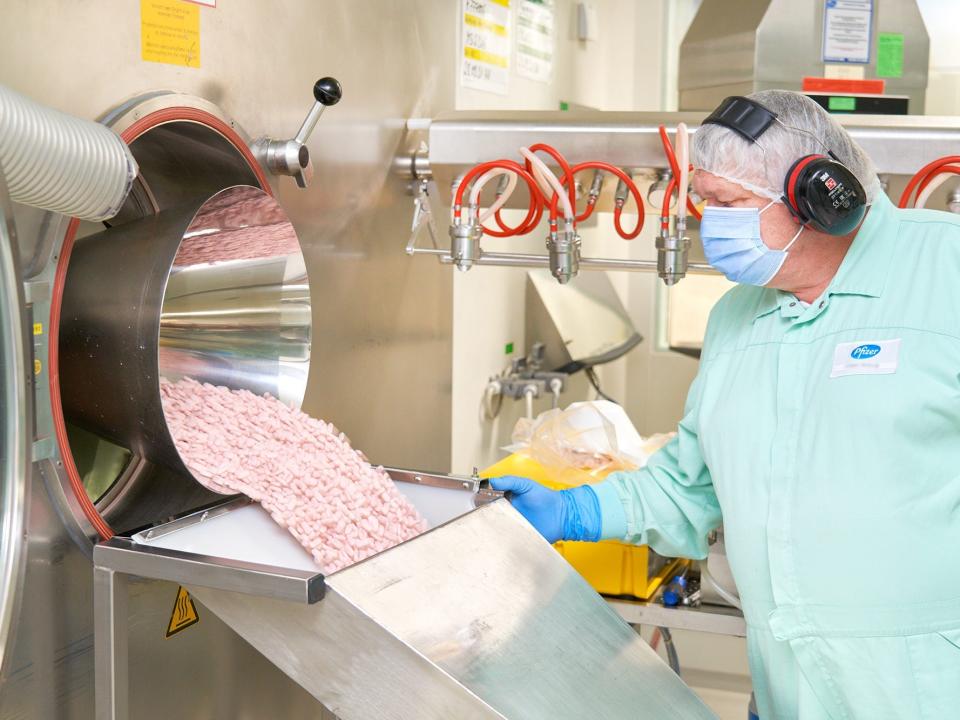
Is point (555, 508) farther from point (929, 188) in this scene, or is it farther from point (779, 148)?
point (929, 188)

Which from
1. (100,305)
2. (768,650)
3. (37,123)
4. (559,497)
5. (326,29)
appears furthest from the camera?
(326,29)

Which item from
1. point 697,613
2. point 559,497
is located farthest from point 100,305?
point 697,613

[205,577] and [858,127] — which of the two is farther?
[858,127]

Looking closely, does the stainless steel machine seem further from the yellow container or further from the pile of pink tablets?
the yellow container

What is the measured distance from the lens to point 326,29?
2045 mm

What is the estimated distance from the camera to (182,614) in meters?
1.67

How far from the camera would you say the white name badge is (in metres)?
1.46

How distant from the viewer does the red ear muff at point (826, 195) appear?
141 cm

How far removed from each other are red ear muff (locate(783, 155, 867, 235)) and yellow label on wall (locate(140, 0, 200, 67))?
0.96 m

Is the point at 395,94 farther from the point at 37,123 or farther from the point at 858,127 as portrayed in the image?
the point at 37,123

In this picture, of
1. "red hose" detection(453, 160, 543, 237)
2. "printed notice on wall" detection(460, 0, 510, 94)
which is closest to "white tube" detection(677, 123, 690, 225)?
"red hose" detection(453, 160, 543, 237)

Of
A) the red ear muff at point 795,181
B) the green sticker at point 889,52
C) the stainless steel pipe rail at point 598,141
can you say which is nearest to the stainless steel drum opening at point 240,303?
the stainless steel pipe rail at point 598,141

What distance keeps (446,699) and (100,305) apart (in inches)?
28.2

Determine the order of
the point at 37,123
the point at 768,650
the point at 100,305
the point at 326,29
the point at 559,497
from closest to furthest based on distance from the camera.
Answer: the point at 37,123 → the point at 100,305 → the point at 768,650 → the point at 559,497 → the point at 326,29
